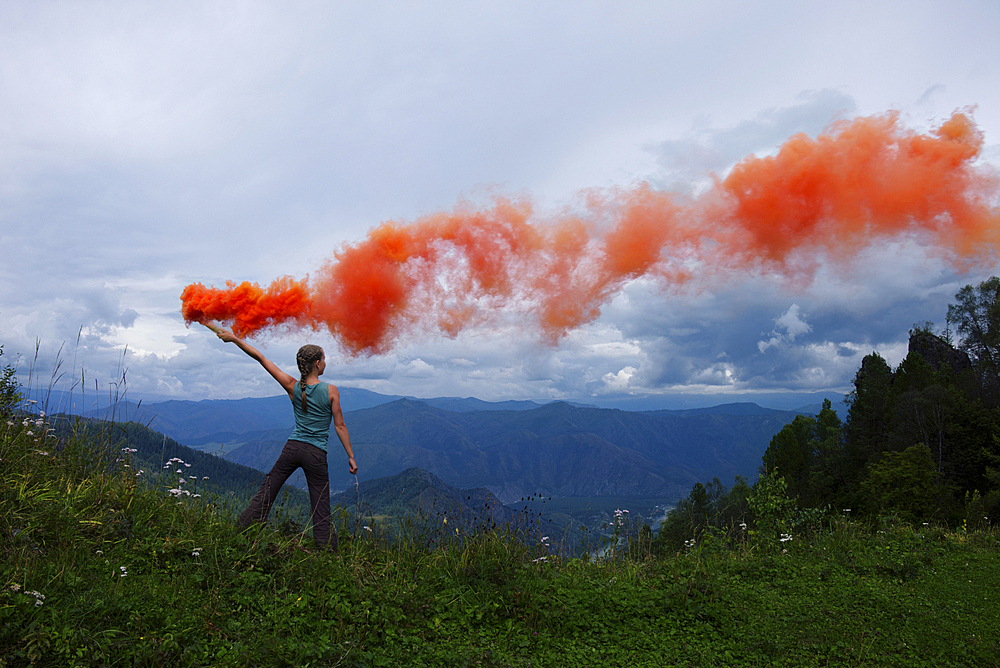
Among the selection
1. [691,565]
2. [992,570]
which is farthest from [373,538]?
[992,570]

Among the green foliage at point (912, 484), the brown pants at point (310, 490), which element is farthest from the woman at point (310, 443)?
the green foliage at point (912, 484)

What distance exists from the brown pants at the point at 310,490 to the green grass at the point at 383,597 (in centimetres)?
19

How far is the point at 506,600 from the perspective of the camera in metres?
5.54

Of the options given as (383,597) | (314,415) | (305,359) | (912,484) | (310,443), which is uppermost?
(305,359)

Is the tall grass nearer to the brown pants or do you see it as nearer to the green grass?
the green grass

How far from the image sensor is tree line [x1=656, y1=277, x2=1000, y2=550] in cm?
3900

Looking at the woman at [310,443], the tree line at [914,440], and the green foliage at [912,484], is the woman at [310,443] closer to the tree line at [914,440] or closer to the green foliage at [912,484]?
the tree line at [914,440]

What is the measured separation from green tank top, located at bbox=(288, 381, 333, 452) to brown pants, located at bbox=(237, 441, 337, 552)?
0.34 ft

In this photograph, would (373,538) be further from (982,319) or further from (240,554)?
(982,319)

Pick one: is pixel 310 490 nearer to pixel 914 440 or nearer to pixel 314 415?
pixel 314 415

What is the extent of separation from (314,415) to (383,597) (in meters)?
2.41

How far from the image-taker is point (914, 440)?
154 feet

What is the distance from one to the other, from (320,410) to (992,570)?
403 inches

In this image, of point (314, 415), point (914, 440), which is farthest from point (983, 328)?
point (314, 415)
